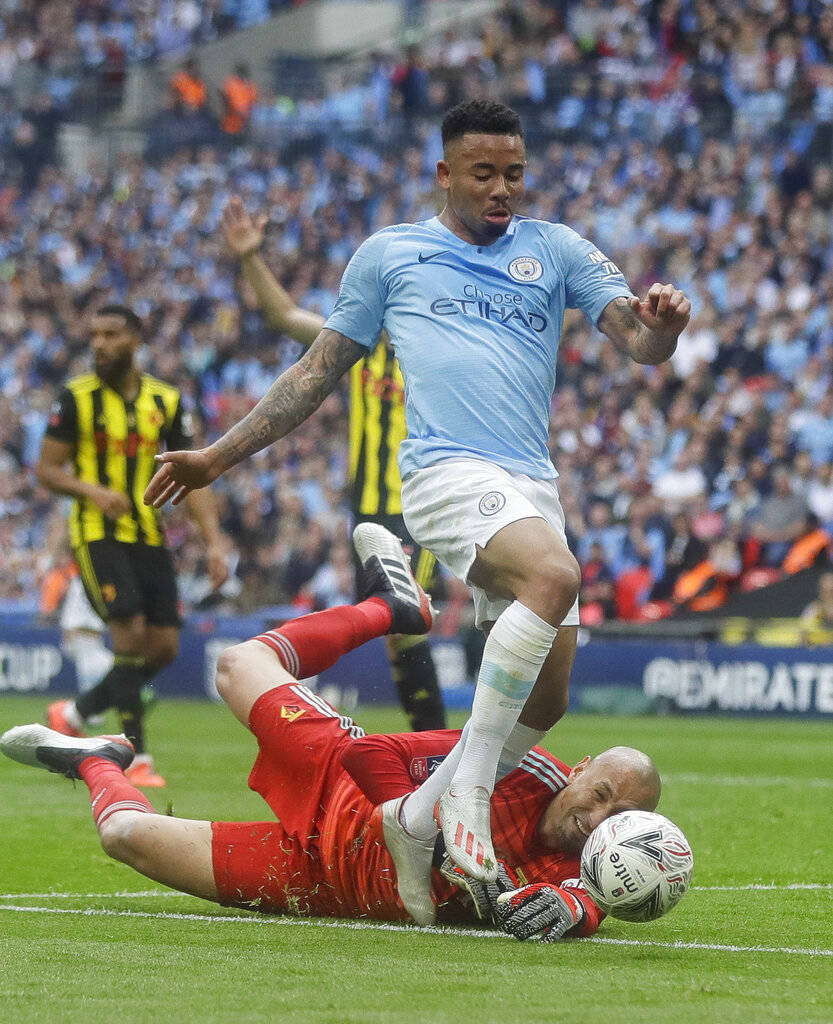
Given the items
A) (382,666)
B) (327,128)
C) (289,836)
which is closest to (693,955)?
(289,836)

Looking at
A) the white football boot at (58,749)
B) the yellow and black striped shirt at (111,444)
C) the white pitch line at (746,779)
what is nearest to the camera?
the white football boot at (58,749)

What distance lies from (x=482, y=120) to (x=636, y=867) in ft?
7.76

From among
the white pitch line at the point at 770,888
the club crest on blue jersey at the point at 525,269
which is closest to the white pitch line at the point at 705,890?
the white pitch line at the point at 770,888

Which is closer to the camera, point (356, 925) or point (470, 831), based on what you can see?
point (470, 831)

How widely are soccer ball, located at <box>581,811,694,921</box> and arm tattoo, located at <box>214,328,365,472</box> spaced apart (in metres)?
1.64

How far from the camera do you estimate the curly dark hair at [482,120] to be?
18.4ft

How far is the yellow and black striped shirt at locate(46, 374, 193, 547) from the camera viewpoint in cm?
970

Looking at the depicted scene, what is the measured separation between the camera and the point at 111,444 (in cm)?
976

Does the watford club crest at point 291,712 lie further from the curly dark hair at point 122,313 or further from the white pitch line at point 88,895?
the curly dark hair at point 122,313

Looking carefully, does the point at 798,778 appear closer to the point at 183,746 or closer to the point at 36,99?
the point at 183,746

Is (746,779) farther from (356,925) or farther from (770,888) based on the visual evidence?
(356,925)

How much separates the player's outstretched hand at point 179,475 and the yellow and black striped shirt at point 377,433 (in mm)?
3088

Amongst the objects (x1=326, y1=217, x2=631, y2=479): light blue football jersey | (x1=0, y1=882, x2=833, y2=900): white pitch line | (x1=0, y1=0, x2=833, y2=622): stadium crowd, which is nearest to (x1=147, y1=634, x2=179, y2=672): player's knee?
(x1=0, y1=882, x2=833, y2=900): white pitch line

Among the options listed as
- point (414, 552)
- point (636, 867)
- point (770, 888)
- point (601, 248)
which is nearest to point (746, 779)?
point (414, 552)
